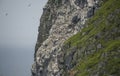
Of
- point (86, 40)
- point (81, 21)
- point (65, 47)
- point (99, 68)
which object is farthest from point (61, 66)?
point (99, 68)

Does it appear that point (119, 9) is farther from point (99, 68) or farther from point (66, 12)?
point (66, 12)

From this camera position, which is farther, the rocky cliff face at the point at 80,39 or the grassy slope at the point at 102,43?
the rocky cliff face at the point at 80,39

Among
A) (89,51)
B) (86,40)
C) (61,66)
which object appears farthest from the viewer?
(61,66)

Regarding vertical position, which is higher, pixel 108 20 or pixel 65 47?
pixel 108 20

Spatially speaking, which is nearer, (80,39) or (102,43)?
(102,43)

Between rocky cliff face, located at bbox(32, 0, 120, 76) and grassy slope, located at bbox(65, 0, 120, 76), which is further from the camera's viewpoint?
rocky cliff face, located at bbox(32, 0, 120, 76)
